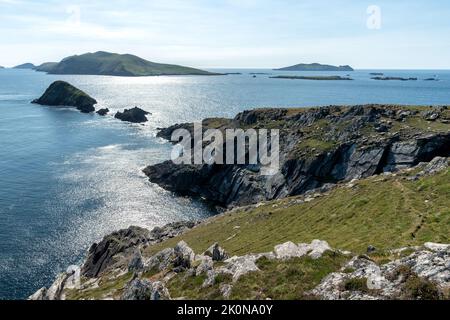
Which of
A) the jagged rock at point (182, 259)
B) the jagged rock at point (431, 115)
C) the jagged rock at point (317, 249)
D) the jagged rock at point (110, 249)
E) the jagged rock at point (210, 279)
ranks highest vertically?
the jagged rock at point (431, 115)

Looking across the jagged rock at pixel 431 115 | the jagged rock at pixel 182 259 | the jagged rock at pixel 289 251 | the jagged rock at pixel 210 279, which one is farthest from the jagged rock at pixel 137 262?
the jagged rock at pixel 431 115

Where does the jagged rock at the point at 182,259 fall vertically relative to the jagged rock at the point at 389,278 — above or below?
below

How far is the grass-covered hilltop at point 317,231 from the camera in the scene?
2575cm

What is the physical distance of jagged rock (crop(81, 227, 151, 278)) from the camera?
2923 inches

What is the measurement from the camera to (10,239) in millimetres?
87438

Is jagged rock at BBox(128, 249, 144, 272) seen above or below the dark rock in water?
above

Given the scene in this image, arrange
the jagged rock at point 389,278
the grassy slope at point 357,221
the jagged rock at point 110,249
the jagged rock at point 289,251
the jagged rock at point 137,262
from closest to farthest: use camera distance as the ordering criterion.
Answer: the jagged rock at point 389,278 → the jagged rock at point 289,251 → the grassy slope at point 357,221 → the jagged rock at point 137,262 → the jagged rock at point 110,249

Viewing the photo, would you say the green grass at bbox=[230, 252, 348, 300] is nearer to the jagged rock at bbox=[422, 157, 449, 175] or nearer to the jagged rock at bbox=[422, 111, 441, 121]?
the jagged rock at bbox=[422, 157, 449, 175]

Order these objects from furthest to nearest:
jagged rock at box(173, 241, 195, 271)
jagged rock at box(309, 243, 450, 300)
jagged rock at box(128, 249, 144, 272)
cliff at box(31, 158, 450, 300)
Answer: jagged rock at box(128, 249, 144, 272) → jagged rock at box(173, 241, 195, 271) → cliff at box(31, 158, 450, 300) → jagged rock at box(309, 243, 450, 300)

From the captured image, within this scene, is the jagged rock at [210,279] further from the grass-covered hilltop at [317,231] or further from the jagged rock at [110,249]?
the jagged rock at [110,249]

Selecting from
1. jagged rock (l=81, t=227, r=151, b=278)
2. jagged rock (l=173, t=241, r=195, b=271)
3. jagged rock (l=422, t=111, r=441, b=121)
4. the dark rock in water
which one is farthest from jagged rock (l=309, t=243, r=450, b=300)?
jagged rock (l=422, t=111, r=441, b=121)

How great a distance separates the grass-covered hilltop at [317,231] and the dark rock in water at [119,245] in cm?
29

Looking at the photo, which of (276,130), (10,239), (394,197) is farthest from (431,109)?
(10,239)

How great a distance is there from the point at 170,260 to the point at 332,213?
25.1 meters
